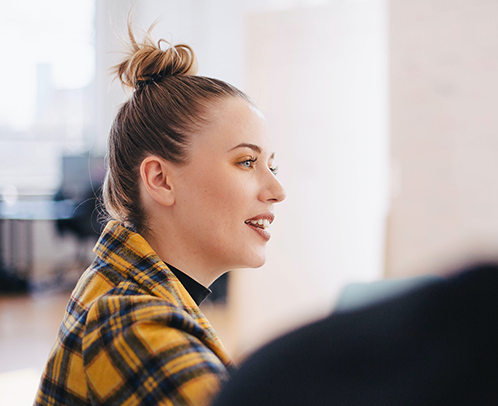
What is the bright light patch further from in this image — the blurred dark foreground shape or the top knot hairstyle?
the blurred dark foreground shape

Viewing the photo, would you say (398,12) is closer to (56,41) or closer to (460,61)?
(460,61)

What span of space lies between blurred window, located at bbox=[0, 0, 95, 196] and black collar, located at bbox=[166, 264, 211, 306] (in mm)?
4797

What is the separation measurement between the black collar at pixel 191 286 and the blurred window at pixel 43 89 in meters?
4.80

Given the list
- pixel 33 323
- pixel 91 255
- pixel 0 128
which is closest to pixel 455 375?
pixel 33 323

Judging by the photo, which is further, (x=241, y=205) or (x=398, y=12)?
(x=398, y=12)

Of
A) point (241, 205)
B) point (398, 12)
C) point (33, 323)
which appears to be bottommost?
point (33, 323)

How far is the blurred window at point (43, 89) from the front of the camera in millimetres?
5398

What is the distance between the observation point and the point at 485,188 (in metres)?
2.67

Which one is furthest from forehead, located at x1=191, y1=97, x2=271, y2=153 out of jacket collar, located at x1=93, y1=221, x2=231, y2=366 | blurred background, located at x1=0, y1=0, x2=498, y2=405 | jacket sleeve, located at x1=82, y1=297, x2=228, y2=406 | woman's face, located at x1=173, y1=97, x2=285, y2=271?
blurred background, located at x1=0, y1=0, x2=498, y2=405

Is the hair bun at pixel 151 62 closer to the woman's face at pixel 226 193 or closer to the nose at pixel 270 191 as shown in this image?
the woman's face at pixel 226 193

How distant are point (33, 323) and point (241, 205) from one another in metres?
3.50

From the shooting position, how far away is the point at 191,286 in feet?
3.26

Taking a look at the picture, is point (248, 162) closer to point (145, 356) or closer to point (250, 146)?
point (250, 146)

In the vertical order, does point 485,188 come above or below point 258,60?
below
